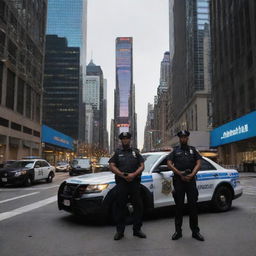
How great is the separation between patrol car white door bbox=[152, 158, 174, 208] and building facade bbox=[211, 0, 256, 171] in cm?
2857

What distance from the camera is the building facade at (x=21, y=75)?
1587 inches

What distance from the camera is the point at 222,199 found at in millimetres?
7785

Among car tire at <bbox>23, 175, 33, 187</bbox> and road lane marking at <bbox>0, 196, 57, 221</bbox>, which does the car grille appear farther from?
car tire at <bbox>23, 175, 33, 187</bbox>

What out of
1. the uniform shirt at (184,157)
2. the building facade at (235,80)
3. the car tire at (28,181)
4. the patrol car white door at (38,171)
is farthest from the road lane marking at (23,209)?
the building facade at (235,80)

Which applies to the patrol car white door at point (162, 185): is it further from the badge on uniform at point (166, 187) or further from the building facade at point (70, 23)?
the building facade at point (70, 23)

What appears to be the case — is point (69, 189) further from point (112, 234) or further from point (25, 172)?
point (25, 172)

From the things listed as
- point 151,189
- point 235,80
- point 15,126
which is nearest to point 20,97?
point 15,126

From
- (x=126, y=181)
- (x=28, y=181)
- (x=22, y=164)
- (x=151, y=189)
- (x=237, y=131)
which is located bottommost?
(x=28, y=181)

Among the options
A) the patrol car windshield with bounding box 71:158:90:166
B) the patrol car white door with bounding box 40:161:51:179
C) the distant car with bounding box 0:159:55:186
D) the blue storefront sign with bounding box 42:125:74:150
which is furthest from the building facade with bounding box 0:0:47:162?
the distant car with bounding box 0:159:55:186

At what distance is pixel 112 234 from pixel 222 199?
11.5 feet

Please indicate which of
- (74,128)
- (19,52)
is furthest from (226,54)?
(74,128)

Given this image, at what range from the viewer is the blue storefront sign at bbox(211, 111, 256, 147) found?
1320 inches

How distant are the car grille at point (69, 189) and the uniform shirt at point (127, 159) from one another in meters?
1.49

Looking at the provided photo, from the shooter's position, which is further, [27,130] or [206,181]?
[27,130]
